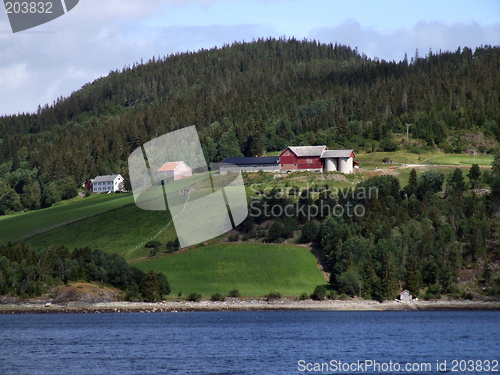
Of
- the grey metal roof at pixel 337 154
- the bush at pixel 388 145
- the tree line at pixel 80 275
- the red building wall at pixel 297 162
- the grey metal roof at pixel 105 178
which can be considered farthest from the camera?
the grey metal roof at pixel 105 178

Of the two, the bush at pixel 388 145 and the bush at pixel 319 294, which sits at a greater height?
the bush at pixel 388 145

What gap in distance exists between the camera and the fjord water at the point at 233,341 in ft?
130

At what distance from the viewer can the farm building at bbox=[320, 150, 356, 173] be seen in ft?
366

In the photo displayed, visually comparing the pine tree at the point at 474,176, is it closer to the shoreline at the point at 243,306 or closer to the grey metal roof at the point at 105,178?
the shoreline at the point at 243,306

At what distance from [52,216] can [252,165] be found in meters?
35.3

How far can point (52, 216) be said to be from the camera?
11206cm

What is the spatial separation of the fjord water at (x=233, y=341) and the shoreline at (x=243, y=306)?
312cm

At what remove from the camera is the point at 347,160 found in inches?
4397

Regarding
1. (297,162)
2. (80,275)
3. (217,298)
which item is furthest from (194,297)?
(297,162)

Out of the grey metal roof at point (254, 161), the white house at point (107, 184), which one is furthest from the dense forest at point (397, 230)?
the white house at point (107, 184)

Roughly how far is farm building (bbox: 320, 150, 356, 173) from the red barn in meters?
1.58

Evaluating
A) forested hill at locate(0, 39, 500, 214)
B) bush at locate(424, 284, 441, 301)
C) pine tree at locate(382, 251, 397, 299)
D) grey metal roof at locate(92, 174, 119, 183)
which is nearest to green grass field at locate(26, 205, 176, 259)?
pine tree at locate(382, 251, 397, 299)

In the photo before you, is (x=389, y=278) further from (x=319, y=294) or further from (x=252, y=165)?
(x=252, y=165)

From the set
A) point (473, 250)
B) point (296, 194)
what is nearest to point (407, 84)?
point (296, 194)
